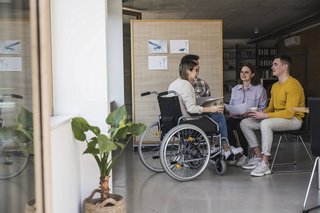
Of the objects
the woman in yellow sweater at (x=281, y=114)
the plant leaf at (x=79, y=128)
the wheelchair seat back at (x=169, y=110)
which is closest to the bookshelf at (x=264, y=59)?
the woman in yellow sweater at (x=281, y=114)

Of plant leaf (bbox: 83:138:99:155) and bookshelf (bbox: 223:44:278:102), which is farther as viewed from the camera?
bookshelf (bbox: 223:44:278:102)

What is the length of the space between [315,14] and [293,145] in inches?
171

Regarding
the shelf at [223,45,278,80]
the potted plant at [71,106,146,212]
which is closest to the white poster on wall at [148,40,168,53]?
the potted plant at [71,106,146,212]

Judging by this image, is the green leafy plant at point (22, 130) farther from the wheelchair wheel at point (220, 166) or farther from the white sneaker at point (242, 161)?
the white sneaker at point (242, 161)

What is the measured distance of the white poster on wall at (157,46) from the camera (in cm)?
606

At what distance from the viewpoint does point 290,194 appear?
11.9 ft

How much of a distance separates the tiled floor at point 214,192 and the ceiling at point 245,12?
4219mm

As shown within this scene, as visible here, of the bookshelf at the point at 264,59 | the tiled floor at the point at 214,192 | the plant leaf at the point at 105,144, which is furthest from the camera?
the bookshelf at the point at 264,59

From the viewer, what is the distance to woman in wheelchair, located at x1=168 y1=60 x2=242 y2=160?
13.7 feet

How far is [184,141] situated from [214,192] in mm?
638

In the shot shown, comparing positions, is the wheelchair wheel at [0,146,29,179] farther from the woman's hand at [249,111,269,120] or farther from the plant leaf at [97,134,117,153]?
the woman's hand at [249,111,269,120]

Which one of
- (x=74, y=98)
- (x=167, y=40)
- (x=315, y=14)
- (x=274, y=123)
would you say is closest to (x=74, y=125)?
(x=74, y=98)

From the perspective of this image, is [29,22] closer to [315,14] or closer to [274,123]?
[274,123]

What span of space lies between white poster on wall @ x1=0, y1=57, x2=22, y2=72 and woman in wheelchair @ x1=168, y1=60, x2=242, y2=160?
2.67m
